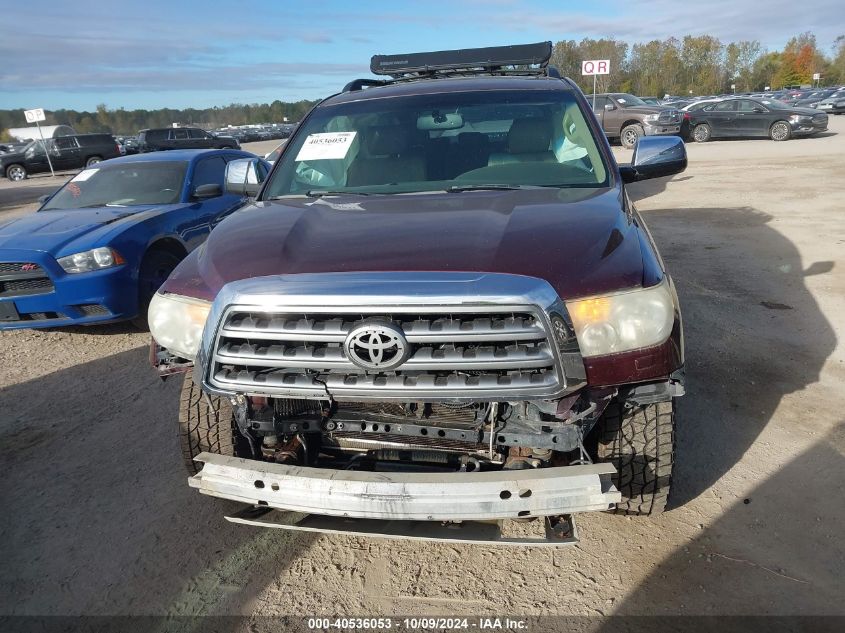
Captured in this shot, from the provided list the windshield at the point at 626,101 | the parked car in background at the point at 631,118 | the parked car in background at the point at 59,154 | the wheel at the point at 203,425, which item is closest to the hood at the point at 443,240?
the wheel at the point at 203,425

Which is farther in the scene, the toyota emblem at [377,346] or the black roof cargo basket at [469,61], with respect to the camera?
the black roof cargo basket at [469,61]

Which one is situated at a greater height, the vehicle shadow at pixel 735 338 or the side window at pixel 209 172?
the side window at pixel 209 172

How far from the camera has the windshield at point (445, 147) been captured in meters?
3.05

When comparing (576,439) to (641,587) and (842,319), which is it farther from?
(842,319)

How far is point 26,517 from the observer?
3.01 meters

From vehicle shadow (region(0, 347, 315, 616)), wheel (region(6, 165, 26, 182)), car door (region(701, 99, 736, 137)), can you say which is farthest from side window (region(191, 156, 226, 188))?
wheel (region(6, 165, 26, 182))

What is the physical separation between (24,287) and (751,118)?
2246cm

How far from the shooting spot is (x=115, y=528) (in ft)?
9.41

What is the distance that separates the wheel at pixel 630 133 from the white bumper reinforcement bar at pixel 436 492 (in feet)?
62.4

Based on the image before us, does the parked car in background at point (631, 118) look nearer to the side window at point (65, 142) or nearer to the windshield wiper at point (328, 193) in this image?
the windshield wiper at point (328, 193)

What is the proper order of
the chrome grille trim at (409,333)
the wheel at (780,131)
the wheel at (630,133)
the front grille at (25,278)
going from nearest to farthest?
the chrome grille trim at (409,333), the front grille at (25,278), the wheel at (630,133), the wheel at (780,131)

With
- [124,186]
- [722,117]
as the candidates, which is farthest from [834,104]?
[124,186]

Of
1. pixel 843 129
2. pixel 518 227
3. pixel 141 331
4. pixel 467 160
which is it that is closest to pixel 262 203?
pixel 467 160

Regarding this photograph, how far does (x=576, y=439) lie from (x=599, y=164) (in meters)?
1.55
